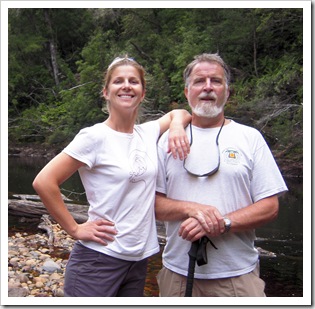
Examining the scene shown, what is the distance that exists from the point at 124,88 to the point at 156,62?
2148 cm

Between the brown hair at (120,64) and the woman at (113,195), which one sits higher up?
the brown hair at (120,64)

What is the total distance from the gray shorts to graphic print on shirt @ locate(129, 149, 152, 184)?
392 mm

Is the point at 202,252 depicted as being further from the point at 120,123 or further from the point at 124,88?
the point at 124,88

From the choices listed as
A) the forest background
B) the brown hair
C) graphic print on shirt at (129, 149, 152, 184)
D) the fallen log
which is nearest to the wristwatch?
graphic print on shirt at (129, 149, 152, 184)

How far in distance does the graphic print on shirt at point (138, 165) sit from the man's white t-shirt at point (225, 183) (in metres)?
0.15

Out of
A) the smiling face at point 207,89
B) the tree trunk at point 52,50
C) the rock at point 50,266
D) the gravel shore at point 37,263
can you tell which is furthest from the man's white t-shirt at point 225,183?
the tree trunk at point 52,50

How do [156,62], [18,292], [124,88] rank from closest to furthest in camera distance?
[124,88] → [18,292] → [156,62]

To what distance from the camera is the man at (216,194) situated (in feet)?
7.92

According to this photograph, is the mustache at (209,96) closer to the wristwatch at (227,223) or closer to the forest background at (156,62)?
the wristwatch at (227,223)

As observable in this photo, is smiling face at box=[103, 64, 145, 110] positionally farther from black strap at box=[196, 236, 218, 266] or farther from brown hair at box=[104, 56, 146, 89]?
black strap at box=[196, 236, 218, 266]

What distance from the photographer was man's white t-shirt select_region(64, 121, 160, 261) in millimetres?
2328

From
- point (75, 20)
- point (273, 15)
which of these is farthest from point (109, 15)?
point (273, 15)

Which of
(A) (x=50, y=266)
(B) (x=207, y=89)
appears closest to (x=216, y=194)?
(B) (x=207, y=89)

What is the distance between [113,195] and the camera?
233cm
